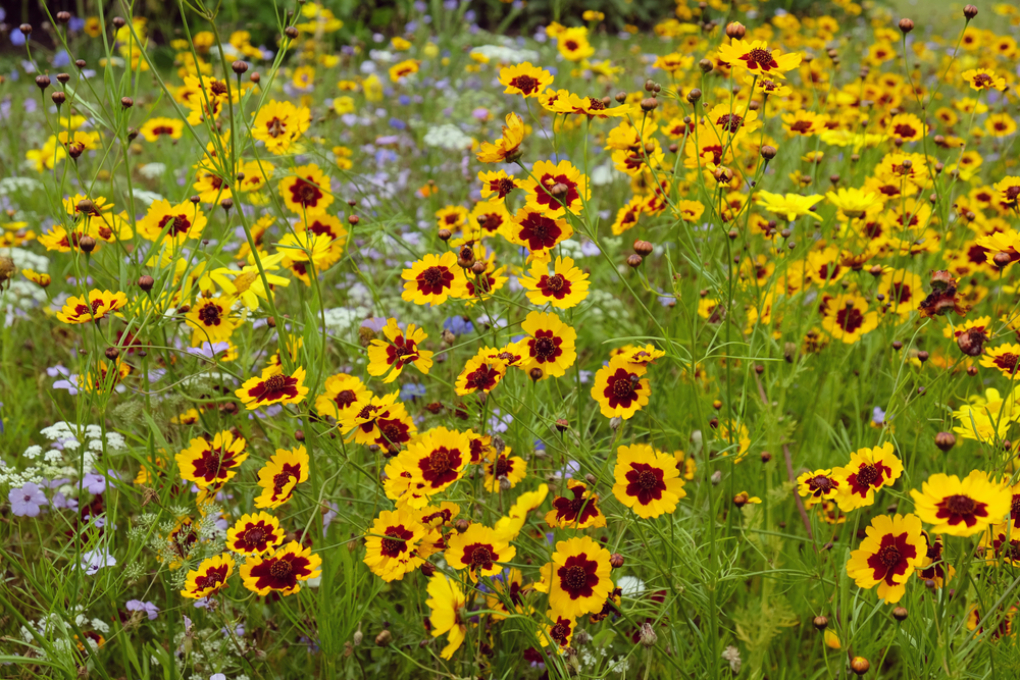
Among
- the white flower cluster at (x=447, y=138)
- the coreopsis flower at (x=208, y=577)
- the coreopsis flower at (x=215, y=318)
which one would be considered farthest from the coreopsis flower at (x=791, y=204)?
the white flower cluster at (x=447, y=138)

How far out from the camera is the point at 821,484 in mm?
1164

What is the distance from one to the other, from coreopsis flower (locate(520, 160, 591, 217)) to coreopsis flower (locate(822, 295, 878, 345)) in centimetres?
89

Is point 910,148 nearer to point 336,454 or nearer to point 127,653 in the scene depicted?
point 336,454

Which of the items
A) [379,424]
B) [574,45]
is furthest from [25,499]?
[574,45]

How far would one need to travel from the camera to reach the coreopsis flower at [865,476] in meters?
1.12

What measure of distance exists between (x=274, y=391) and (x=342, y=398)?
0.48 feet

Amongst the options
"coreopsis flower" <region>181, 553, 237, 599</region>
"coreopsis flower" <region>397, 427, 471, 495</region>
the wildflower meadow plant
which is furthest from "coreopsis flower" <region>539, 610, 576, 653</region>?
"coreopsis flower" <region>181, 553, 237, 599</region>

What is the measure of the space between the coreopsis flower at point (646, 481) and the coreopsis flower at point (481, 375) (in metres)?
0.21

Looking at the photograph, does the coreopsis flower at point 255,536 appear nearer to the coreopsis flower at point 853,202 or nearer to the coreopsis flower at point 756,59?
the coreopsis flower at point 756,59

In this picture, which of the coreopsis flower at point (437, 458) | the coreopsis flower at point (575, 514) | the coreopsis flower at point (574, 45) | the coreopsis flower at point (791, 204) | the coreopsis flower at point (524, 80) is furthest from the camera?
the coreopsis flower at point (574, 45)

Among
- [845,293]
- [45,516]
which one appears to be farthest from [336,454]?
[845,293]

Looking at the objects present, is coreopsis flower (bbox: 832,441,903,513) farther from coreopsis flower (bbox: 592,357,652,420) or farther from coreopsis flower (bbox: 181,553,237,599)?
coreopsis flower (bbox: 181,553,237,599)

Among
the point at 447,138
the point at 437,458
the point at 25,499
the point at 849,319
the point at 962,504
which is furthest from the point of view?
the point at 447,138

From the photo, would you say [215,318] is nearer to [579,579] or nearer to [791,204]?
[579,579]
